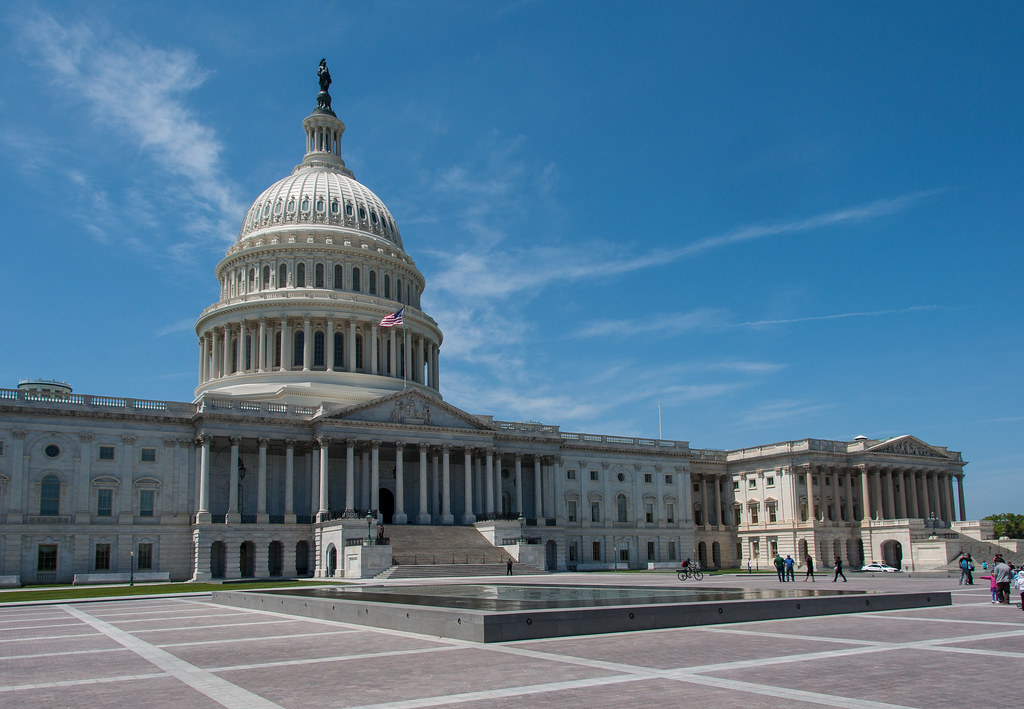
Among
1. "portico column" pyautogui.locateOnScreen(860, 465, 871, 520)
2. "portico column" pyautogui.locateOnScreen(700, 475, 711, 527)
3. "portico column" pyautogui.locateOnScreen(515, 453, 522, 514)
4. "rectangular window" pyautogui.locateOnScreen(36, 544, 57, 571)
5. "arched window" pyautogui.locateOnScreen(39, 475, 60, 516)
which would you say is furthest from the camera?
"portico column" pyautogui.locateOnScreen(700, 475, 711, 527)

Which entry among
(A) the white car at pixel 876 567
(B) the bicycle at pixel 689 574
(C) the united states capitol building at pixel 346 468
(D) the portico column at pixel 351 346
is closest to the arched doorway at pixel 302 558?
(C) the united states capitol building at pixel 346 468

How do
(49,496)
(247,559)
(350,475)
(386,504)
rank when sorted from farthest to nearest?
1. (386,504)
2. (350,475)
3. (247,559)
4. (49,496)

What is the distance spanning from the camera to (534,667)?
17578 mm

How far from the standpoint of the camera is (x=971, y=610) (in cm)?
3055

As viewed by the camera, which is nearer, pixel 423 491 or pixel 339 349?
pixel 423 491

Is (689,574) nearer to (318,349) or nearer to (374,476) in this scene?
(374,476)

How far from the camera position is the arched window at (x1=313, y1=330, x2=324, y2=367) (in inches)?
3839

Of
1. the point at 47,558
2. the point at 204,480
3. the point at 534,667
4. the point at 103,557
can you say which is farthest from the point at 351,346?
the point at 534,667

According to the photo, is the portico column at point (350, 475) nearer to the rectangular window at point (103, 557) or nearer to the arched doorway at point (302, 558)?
the arched doorway at point (302, 558)

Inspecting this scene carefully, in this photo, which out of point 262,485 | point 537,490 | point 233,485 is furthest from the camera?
point 537,490

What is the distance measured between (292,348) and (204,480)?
76.7 ft

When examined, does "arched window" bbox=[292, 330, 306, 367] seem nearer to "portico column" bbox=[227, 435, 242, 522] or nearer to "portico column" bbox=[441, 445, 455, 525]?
"portico column" bbox=[227, 435, 242, 522]

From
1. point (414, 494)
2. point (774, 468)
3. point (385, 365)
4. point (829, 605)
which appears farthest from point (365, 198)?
point (829, 605)

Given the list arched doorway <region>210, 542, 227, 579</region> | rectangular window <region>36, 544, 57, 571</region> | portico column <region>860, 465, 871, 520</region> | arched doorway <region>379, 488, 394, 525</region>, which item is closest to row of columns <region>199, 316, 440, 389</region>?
arched doorway <region>379, 488, 394, 525</region>
